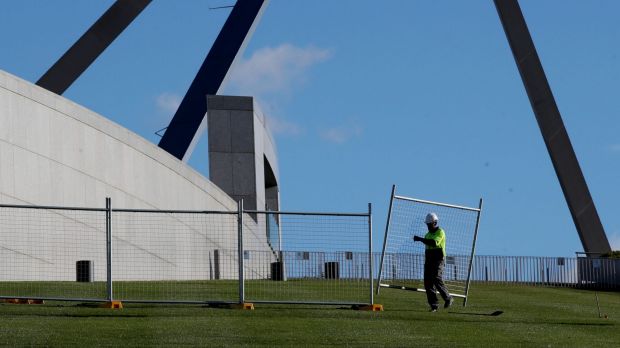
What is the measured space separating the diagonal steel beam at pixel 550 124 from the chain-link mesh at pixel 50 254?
20625 mm

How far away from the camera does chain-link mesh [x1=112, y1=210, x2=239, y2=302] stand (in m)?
23.1

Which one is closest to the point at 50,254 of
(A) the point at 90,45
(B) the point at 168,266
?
(B) the point at 168,266

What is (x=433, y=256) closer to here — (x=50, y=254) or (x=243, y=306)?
(x=243, y=306)

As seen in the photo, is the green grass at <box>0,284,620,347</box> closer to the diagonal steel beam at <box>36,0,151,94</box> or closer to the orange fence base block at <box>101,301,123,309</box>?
the orange fence base block at <box>101,301,123,309</box>

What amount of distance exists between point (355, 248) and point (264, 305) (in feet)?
6.68

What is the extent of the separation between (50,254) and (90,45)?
29.5m

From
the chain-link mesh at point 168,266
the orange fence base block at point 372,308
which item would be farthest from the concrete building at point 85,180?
the orange fence base block at point 372,308

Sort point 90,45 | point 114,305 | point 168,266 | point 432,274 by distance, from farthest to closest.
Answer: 1. point 90,45
2. point 168,266
3. point 432,274
4. point 114,305

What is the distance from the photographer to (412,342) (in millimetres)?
16516

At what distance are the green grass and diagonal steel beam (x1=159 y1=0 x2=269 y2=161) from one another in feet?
110

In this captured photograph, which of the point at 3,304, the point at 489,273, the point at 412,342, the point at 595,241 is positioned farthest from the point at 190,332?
the point at 595,241

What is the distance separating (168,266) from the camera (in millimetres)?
29078

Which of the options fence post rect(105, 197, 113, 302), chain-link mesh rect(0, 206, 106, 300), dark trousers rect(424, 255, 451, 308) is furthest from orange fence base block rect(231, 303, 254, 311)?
dark trousers rect(424, 255, 451, 308)

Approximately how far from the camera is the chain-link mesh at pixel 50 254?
75.9 ft
